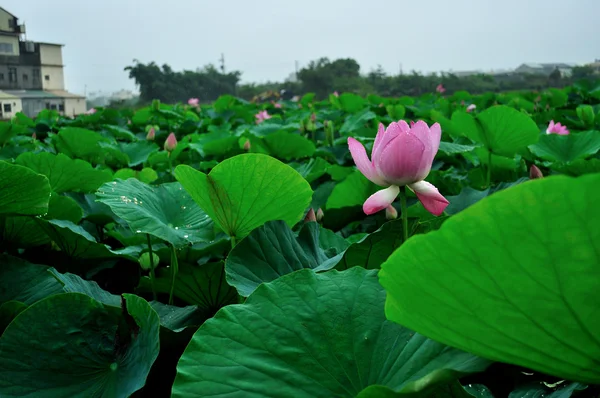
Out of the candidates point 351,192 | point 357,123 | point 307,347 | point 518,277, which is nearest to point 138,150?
point 357,123

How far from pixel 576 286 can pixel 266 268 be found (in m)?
0.39

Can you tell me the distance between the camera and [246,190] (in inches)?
26.0

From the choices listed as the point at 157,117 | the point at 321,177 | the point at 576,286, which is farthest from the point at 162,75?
the point at 576,286

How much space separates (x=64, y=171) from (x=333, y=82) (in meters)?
14.2

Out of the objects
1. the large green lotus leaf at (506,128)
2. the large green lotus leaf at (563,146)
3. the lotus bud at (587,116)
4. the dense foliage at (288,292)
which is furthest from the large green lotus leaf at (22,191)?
the lotus bud at (587,116)

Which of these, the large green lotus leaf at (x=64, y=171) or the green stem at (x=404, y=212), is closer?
the green stem at (x=404, y=212)

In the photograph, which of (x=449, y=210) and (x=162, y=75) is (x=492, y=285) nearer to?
(x=449, y=210)

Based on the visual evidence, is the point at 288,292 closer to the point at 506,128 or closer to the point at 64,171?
the point at 64,171

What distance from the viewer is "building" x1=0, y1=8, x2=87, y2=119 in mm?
26422

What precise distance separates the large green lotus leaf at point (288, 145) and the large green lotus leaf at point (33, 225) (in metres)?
0.92

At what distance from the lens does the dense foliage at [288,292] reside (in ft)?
0.90

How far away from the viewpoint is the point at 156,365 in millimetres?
570

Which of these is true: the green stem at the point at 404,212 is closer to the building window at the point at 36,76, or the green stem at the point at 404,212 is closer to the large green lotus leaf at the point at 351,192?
the large green lotus leaf at the point at 351,192

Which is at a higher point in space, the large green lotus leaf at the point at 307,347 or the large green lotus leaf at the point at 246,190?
the large green lotus leaf at the point at 246,190
